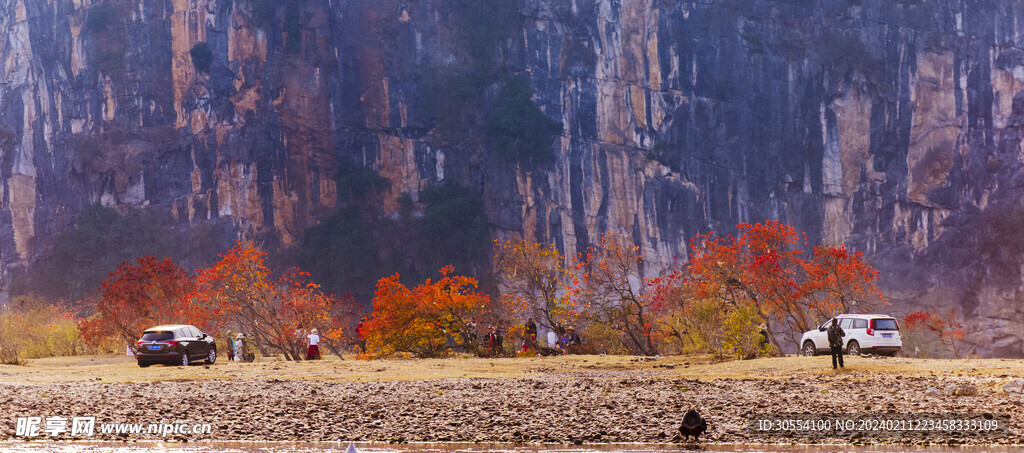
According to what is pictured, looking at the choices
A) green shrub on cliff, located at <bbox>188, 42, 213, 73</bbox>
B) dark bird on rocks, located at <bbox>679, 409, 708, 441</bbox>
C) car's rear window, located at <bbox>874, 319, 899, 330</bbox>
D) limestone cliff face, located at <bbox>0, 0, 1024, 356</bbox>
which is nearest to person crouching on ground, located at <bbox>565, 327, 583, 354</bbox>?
car's rear window, located at <bbox>874, 319, 899, 330</bbox>

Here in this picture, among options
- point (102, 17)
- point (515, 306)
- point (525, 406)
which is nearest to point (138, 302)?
point (515, 306)

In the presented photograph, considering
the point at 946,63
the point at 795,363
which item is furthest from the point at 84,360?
the point at 946,63

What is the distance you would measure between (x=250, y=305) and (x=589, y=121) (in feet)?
140

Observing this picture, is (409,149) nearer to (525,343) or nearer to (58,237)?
(58,237)

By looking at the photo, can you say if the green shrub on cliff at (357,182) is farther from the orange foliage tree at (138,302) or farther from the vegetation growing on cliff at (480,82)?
the orange foliage tree at (138,302)

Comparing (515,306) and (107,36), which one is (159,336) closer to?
(515,306)

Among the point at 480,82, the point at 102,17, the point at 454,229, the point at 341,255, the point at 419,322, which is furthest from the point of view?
the point at 480,82

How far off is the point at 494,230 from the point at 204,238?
2092cm

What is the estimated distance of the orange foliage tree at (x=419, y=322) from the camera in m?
30.0

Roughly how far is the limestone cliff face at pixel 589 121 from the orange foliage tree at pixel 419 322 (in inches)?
1520

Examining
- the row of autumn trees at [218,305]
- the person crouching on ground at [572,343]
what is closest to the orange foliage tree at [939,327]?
the person crouching on ground at [572,343]

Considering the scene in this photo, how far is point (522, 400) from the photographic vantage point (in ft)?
49.5

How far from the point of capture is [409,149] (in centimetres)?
7506

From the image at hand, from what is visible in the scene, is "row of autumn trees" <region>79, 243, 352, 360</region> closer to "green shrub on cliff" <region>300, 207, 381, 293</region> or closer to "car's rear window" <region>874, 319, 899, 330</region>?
"car's rear window" <region>874, 319, 899, 330</region>
